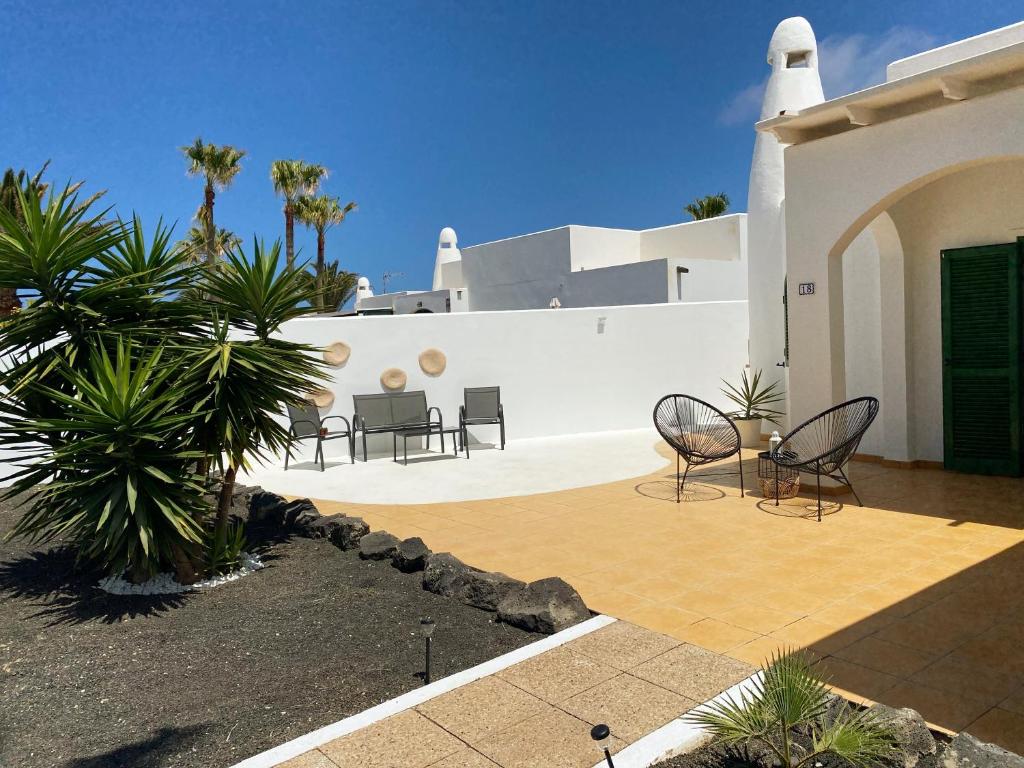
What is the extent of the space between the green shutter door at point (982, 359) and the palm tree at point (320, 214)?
86.0ft

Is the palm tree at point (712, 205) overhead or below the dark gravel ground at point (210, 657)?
overhead

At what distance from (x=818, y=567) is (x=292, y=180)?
28456 mm

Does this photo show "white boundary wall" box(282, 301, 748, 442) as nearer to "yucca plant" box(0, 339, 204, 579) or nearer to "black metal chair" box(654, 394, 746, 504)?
"black metal chair" box(654, 394, 746, 504)

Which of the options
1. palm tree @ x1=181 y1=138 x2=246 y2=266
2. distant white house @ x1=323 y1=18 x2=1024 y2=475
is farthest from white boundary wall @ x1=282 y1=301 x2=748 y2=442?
palm tree @ x1=181 y1=138 x2=246 y2=266

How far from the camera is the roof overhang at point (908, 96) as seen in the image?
5.79 meters

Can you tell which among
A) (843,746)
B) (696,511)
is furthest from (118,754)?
(696,511)

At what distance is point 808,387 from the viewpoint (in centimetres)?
735

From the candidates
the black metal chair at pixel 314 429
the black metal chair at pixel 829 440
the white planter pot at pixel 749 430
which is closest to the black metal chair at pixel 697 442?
the black metal chair at pixel 829 440

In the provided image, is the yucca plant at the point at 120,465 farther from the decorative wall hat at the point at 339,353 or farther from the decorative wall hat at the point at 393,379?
the decorative wall hat at the point at 393,379

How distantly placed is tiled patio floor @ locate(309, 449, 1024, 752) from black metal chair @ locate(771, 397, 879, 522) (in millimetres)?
391

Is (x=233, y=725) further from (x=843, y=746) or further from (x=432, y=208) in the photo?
(x=432, y=208)

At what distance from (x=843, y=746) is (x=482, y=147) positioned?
381ft

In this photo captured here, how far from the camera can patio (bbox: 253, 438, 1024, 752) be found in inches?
137

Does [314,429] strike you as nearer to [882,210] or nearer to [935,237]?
[882,210]
